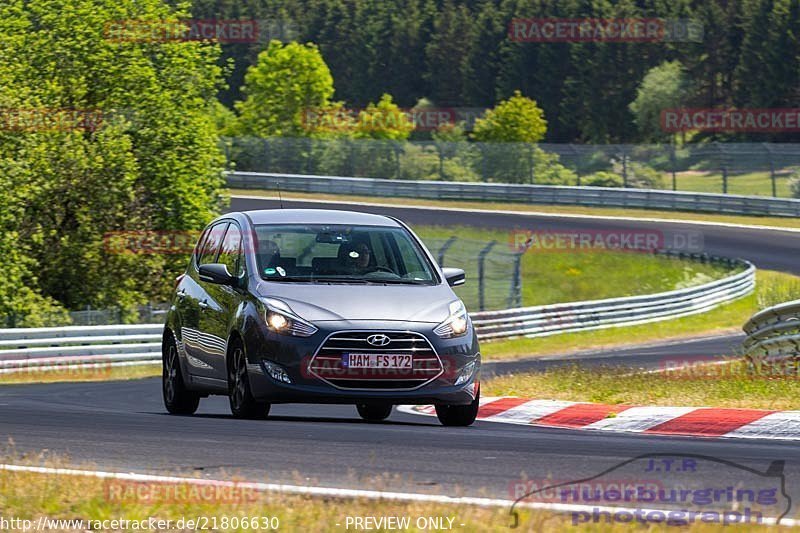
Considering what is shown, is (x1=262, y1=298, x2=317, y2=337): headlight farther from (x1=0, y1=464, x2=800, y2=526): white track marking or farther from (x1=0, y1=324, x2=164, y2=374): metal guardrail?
(x1=0, y1=324, x2=164, y2=374): metal guardrail

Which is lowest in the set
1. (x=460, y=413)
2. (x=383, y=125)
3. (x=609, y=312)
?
(x=609, y=312)

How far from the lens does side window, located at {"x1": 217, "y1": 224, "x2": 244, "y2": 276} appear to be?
11.7 m

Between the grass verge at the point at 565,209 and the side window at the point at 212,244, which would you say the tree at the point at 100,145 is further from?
the grass verge at the point at 565,209

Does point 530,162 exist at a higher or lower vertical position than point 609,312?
higher

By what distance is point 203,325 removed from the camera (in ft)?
39.7

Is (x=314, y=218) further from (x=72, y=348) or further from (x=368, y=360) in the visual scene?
(x=72, y=348)

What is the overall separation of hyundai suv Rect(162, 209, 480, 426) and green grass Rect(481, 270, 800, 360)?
64.3 feet

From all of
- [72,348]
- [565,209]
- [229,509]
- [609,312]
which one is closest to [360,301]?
[229,509]

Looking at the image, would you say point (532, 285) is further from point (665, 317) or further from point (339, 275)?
point (339, 275)

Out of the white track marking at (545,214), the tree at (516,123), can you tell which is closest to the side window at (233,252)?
the white track marking at (545,214)

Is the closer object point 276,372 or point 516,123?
point 276,372

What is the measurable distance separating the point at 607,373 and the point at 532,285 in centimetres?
2615

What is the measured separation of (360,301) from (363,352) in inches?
17.0

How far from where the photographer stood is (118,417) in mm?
11438
